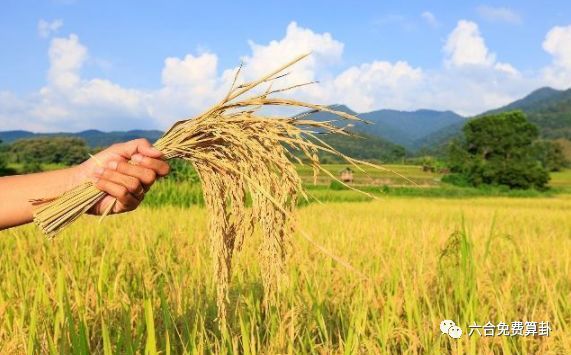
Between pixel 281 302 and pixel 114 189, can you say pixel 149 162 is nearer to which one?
pixel 114 189

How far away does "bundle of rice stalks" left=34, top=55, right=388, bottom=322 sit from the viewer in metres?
1.70

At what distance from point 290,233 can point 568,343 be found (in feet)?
4.91

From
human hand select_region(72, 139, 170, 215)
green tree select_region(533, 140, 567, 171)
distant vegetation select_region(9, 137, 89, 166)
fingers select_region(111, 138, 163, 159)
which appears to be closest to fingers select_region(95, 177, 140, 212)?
human hand select_region(72, 139, 170, 215)

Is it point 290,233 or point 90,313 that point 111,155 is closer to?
point 290,233

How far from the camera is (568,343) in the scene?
2357 millimetres

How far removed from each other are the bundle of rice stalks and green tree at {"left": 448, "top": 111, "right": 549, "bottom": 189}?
50.8 metres

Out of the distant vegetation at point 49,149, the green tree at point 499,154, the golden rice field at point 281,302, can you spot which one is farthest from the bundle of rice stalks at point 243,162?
the distant vegetation at point 49,149

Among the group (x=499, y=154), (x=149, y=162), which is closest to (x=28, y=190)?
(x=149, y=162)

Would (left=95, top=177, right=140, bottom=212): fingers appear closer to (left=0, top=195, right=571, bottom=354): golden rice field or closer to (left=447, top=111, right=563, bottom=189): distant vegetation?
(left=0, top=195, right=571, bottom=354): golden rice field

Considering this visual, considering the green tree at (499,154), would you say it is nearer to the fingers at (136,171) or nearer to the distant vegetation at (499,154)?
the distant vegetation at (499,154)

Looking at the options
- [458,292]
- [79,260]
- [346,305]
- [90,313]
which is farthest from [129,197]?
[79,260]

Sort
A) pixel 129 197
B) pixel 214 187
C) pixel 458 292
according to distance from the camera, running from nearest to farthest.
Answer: pixel 129 197
pixel 214 187
pixel 458 292

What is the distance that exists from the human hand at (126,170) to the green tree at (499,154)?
5097 centimetres

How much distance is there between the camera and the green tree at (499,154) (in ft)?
160
